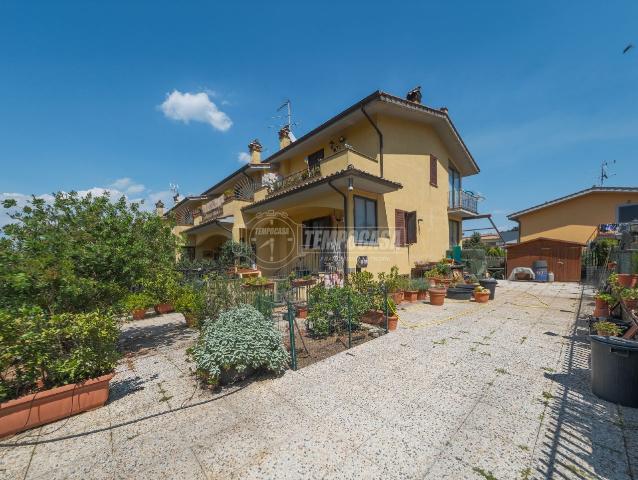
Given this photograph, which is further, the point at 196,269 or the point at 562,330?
the point at 196,269

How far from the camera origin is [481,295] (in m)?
9.15

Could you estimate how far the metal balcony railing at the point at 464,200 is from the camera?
16.7 meters

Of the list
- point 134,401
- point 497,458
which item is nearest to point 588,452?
point 497,458

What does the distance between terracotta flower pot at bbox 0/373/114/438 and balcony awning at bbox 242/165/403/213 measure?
7476 mm

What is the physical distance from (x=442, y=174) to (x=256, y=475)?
16.6 m

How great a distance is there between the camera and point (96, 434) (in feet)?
9.52

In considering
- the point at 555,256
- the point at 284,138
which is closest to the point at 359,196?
the point at 284,138

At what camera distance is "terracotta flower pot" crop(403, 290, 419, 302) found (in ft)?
30.8

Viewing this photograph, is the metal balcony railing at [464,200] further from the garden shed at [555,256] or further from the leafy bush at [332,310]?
the leafy bush at [332,310]

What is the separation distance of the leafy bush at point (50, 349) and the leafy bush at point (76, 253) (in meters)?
0.55

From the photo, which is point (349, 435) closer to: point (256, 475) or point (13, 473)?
point (256, 475)

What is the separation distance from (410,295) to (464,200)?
432 inches

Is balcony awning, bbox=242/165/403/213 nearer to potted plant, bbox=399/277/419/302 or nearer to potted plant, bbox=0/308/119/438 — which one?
potted plant, bbox=399/277/419/302

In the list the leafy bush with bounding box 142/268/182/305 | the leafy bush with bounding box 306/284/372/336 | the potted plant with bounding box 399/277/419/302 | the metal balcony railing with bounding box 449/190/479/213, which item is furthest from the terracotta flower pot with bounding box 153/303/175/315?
the metal balcony railing with bounding box 449/190/479/213
